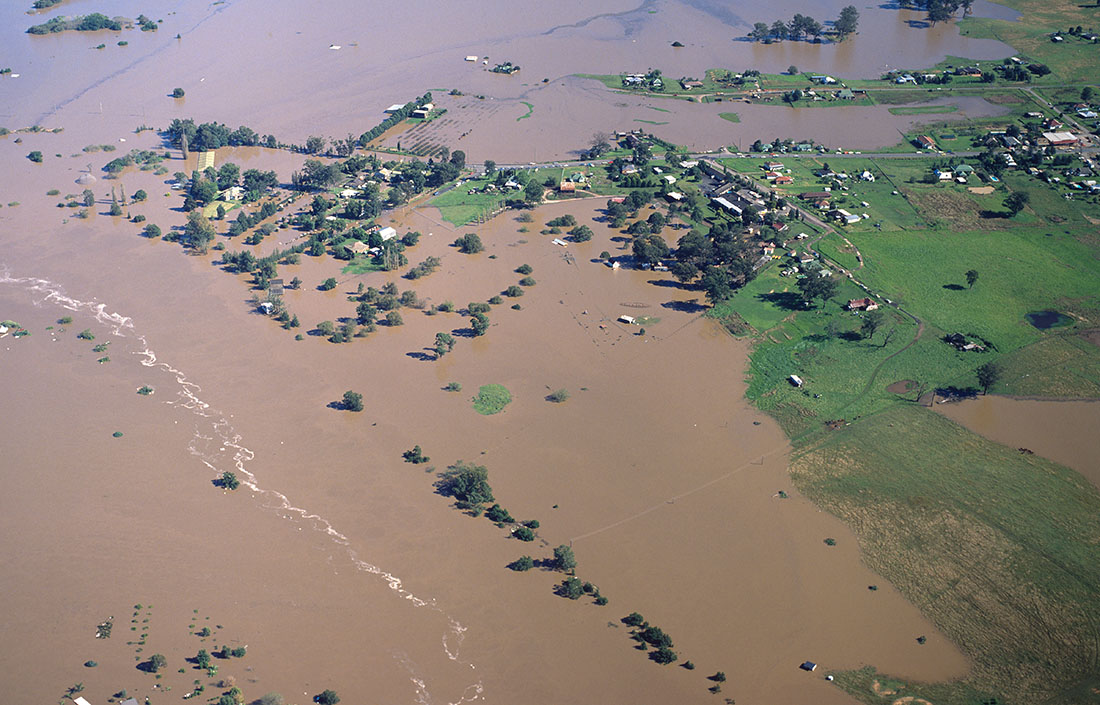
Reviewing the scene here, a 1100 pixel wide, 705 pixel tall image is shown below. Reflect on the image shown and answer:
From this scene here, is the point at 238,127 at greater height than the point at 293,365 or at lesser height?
greater

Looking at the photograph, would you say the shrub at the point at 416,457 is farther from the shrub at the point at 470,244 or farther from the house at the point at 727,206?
the house at the point at 727,206

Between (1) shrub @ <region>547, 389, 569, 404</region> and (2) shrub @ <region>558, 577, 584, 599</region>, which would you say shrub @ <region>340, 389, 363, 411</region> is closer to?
(1) shrub @ <region>547, 389, 569, 404</region>

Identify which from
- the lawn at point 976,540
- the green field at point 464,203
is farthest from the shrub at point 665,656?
the green field at point 464,203

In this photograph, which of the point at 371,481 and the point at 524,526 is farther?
the point at 371,481

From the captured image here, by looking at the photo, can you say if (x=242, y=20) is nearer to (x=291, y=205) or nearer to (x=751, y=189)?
(x=291, y=205)

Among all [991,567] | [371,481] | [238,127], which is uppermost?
[238,127]

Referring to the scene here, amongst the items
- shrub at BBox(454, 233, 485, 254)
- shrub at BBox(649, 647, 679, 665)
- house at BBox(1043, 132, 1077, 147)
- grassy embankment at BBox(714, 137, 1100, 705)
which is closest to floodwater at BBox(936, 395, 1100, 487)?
grassy embankment at BBox(714, 137, 1100, 705)

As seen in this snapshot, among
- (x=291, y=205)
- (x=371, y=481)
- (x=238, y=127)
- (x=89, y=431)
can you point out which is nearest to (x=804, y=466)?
(x=371, y=481)
